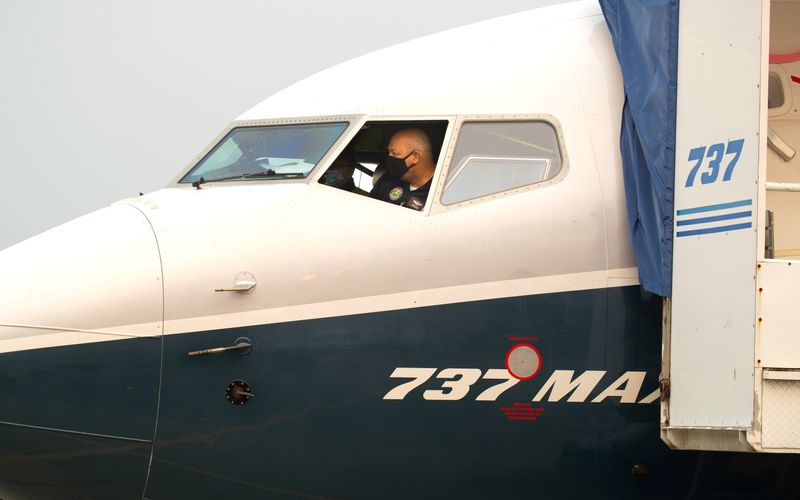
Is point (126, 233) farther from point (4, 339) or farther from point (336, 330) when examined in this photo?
point (336, 330)

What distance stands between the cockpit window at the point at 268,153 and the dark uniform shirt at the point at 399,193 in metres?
0.53

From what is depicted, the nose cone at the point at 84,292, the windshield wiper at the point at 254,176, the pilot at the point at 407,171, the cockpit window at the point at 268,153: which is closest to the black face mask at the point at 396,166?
the pilot at the point at 407,171

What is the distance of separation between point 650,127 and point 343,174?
2249mm

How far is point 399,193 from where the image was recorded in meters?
7.49

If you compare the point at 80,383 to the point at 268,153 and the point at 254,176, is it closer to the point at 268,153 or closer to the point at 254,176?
the point at 254,176

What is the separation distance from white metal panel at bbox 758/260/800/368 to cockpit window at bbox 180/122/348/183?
336cm

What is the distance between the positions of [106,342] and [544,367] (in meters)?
3.00

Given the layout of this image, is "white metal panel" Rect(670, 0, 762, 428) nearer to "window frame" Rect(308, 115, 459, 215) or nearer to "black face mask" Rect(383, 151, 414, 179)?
"window frame" Rect(308, 115, 459, 215)

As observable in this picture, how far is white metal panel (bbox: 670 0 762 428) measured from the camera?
20.0 ft

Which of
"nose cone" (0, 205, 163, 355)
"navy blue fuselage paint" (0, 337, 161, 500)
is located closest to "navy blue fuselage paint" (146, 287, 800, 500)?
"navy blue fuselage paint" (0, 337, 161, 500)

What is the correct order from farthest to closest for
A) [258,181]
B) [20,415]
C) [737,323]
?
[258,181] < [20,415] < [737,323]

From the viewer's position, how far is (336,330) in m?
7.10

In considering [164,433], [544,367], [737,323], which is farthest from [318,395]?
[737,323]

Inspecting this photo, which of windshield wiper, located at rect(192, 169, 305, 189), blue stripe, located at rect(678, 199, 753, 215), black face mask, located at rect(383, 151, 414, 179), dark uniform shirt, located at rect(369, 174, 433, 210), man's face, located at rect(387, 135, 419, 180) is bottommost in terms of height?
blue stripe, located at rect(678, 199, 753, 215)
